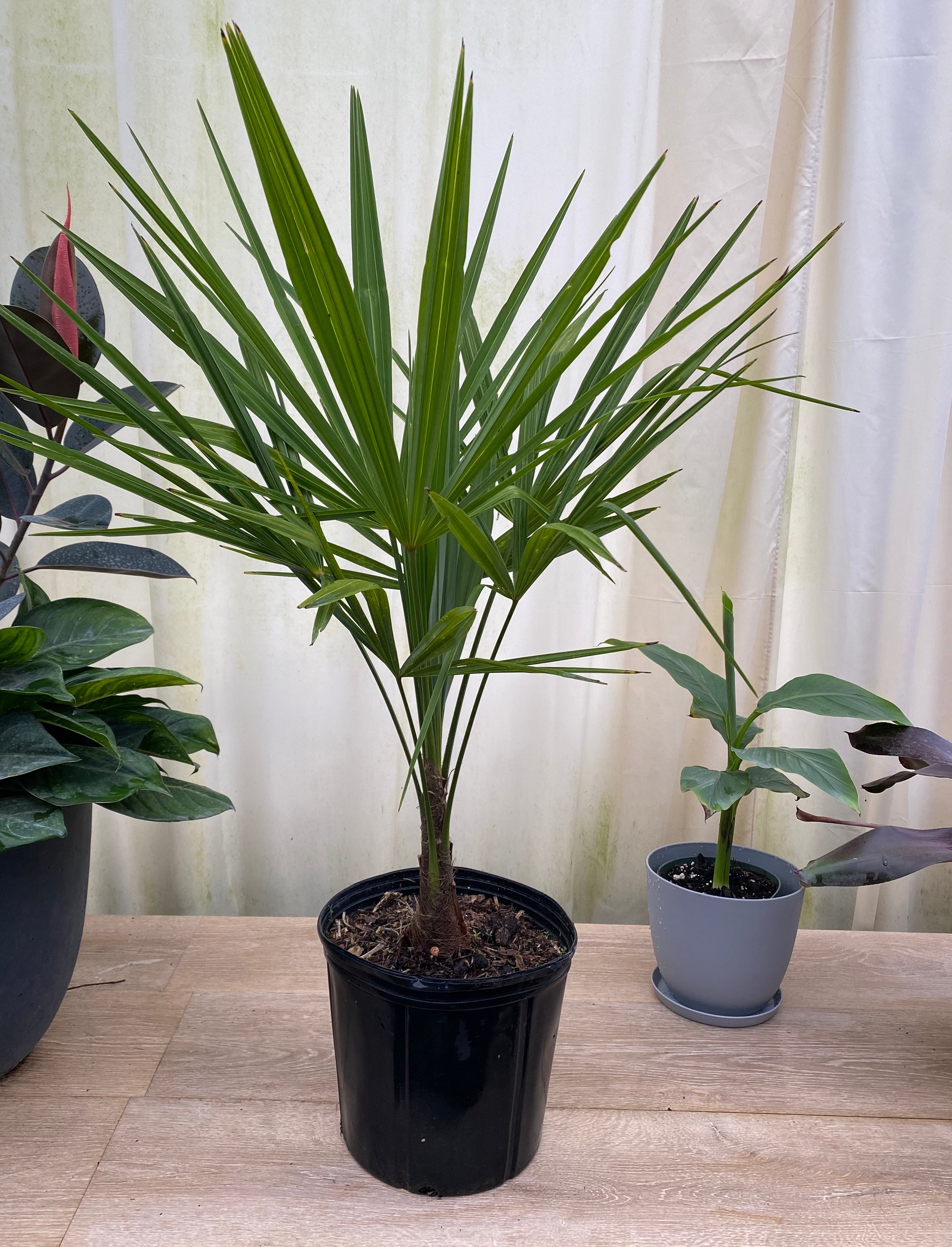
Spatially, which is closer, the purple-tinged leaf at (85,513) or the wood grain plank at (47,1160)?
the wood grain plank at (47,1160)

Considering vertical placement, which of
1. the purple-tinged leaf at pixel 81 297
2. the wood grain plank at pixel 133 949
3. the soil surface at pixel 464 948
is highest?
the purple-tinged leaf at pixel 81 297

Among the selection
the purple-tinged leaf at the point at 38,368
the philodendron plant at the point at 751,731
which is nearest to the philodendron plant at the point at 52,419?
the purple-tinged leaf at the point at 38,368

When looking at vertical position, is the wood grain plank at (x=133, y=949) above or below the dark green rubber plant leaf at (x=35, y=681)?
below

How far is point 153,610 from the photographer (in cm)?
132

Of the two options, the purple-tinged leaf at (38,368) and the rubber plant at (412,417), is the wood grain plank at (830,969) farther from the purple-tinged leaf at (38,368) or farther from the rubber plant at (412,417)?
the purple-tinged leaf at (38,368)

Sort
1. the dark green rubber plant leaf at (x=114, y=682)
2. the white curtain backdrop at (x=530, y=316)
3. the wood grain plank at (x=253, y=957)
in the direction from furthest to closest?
1. the white curtain backdrop at (x=530, y=316)
2. the wood grain plank at (x=253, y=957)
3. the dark green rubber plant leaf at (x=114, y=682)

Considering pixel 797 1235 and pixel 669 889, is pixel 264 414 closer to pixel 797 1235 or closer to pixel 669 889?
pixel 669 889

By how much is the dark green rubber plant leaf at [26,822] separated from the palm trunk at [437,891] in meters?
0.30

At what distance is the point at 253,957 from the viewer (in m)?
1.13

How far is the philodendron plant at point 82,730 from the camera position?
0.76 m

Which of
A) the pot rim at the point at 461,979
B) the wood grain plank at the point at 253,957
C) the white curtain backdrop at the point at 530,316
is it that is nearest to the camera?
the pot rim at the point at 461,979

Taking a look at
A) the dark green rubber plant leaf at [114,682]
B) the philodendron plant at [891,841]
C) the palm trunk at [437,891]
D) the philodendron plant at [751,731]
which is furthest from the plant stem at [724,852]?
the dark green rubber plant leaf at [114,682]

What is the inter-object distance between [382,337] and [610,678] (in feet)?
2.63

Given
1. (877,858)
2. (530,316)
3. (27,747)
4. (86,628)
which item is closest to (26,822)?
(27,747)
